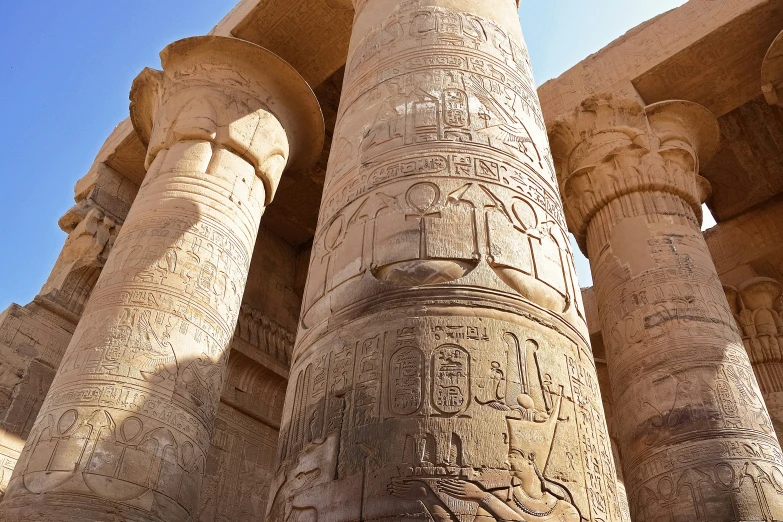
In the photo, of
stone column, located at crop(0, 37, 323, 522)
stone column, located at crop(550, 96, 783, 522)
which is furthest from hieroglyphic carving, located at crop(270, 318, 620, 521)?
stone column, located at crop(550, 96, 783, 522)

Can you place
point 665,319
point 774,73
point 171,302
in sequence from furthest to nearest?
1. point 774,73
2. point 665,319
3. point 171,302

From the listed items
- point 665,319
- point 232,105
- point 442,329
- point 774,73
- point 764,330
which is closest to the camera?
point 442,329

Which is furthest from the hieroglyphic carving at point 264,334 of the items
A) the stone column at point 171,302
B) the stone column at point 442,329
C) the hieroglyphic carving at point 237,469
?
the stone column at point 442,329

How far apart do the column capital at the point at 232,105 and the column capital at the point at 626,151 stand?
2.79 m

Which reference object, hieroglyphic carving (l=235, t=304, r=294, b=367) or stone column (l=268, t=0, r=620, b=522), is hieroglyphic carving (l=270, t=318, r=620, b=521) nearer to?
stone column (l=268, t=0, r=620, b=522)

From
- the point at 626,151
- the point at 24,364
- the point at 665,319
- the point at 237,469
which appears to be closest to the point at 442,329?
the point at 665,319

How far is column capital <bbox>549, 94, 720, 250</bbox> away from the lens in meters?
6.94

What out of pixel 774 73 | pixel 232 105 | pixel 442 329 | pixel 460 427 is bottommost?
pixel 460 427

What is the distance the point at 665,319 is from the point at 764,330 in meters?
3.26

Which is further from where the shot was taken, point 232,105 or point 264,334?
point 264,334

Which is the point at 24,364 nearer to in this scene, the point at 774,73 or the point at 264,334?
the point at 264,334

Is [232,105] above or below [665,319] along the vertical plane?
above

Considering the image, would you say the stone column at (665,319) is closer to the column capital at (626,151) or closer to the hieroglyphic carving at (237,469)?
the column capital at (626,151)

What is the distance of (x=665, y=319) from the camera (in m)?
5.71
